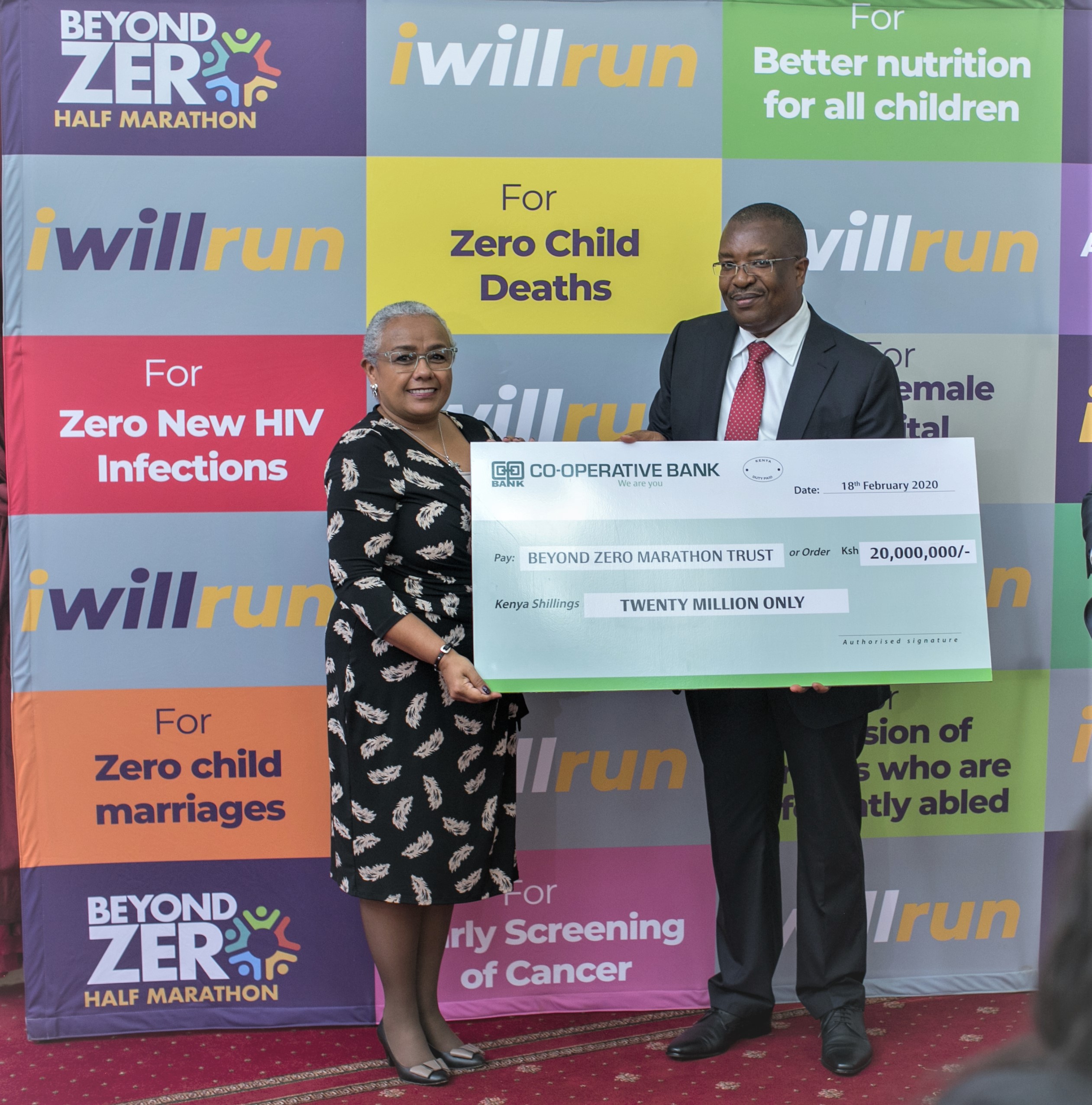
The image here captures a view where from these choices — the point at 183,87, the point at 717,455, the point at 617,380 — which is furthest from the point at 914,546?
the point at 183,87

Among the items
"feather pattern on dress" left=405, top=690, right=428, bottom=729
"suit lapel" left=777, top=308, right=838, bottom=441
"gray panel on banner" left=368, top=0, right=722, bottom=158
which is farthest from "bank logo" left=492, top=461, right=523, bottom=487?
"gray panel on banner" left=368, top=0, right=722, bottom=158

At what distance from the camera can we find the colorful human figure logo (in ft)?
8.87

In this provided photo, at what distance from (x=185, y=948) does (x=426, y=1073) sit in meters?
0.80

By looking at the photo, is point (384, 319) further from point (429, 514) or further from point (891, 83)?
point (891, 83)

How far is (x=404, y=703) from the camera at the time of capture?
230 cm

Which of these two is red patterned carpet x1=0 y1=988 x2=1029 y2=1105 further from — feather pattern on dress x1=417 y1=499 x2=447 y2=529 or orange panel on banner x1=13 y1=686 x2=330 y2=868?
feather pattern on dress x1=417 y1=499 x2=447 y2=529

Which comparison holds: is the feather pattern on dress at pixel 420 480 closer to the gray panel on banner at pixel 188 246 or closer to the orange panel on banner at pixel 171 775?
the gray panel on banner at pixel 188 246

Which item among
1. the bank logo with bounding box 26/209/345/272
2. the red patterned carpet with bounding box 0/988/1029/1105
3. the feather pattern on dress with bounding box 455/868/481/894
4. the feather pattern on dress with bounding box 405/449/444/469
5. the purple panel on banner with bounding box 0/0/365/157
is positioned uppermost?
the purple panel on banner with bounding box 0/0/365/157

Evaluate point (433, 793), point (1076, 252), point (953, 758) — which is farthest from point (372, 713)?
point (1076, 252)

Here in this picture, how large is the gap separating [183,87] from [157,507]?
1.08 meters

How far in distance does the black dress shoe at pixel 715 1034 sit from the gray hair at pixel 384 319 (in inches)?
69.3

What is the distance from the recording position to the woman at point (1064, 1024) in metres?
0.55

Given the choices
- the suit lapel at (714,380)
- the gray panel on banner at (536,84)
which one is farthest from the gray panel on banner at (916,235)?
the suit lapel at (714,380)

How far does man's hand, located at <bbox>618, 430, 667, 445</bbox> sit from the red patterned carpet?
1.47 metres
